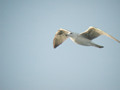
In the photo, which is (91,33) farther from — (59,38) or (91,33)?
(59,38)

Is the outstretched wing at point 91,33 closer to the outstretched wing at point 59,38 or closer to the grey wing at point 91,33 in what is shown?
the grey wing at point 91,33

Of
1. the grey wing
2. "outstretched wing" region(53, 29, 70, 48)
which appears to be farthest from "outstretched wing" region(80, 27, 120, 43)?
"outstretched wing" region(53, 29, 70, 48)

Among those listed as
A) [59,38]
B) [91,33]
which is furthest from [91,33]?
[59,38]

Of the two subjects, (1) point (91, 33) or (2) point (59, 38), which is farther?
(2) point (59, 38)

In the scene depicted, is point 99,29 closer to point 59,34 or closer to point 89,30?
point 89,30

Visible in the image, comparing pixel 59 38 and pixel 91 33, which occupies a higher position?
pixel 59 38

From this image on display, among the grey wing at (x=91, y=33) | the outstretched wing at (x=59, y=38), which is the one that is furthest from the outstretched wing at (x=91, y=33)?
the outstretched wing at (x=59, y=38)

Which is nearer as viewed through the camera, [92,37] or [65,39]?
[92,37]

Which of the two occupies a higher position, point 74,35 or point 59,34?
point 59,34

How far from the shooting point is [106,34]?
7230 mm

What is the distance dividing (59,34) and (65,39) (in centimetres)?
47

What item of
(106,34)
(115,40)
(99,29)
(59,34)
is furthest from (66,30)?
(115,40)

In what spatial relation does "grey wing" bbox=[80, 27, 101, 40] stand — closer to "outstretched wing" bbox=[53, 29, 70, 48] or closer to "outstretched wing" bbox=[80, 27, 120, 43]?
"outstretched wing" bbox=[80, 27, 120, 43]

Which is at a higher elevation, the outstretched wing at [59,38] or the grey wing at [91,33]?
the outstretched wing at [59,38]
